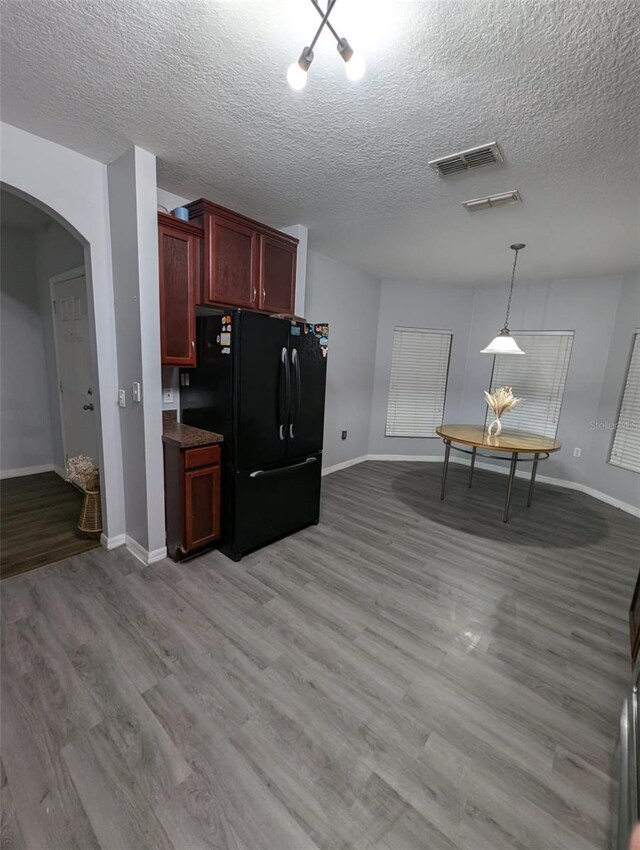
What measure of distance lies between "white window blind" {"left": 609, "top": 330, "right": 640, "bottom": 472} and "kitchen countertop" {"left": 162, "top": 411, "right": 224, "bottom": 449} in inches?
175

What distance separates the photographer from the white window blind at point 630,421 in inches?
153

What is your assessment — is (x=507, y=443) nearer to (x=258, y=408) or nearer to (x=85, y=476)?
(x=258, y=408)

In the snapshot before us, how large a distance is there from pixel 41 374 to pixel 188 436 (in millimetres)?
2926

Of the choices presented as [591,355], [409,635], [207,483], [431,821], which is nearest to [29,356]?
[207,483]

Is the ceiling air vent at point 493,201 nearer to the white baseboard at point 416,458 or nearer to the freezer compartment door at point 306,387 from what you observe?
the freezer compartment door at point 306,387

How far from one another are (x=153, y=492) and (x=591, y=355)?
5125mm

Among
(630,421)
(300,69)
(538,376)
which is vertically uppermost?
(300,69)

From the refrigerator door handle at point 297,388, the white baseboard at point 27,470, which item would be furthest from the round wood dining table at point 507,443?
the white baseboard at point 27,470

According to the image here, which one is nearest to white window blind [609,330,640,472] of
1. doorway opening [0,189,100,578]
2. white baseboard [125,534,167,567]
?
white baseboard [125,534,167,567]

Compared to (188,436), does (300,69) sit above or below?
above

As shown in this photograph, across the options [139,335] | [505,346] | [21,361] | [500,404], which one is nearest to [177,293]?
[139,335]

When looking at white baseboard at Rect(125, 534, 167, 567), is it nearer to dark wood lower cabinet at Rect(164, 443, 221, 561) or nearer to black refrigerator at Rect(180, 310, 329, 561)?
dark wood lower cabinet at Rect(164, 443, 221, 561)

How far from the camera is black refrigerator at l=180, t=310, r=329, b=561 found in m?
2.43

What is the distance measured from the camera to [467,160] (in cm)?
200
